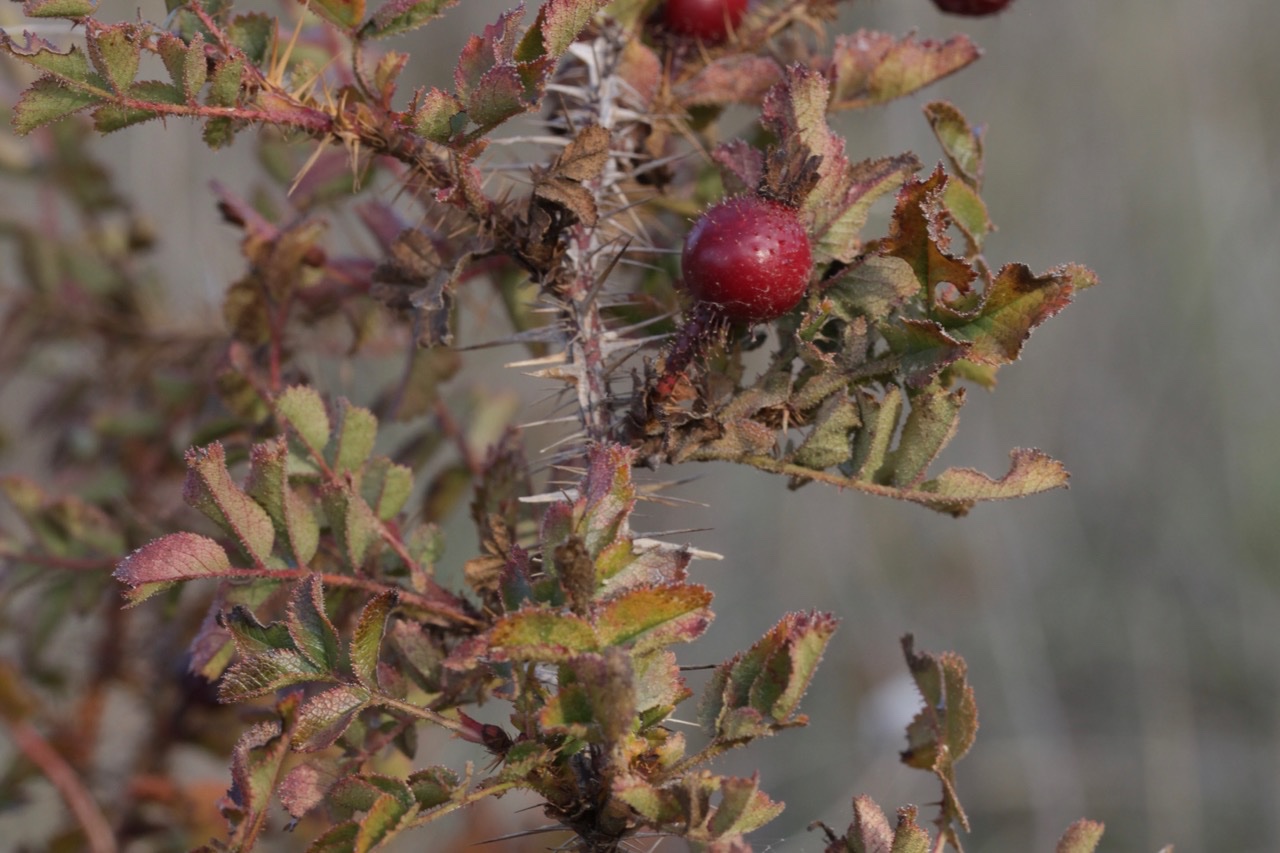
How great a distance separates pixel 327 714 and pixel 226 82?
48cm

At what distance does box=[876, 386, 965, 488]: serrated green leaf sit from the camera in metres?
0.88

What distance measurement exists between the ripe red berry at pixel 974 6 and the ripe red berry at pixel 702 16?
0.24 m

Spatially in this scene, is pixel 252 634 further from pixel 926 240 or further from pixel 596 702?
pixel 926 240

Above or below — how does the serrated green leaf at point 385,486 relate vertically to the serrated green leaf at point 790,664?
below

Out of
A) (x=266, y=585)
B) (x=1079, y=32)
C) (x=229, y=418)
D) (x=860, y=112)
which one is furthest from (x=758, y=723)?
(x=1079, y=32)

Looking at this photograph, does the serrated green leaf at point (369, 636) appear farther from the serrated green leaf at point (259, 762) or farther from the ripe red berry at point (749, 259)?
the ripe red berry at point (749, 259)

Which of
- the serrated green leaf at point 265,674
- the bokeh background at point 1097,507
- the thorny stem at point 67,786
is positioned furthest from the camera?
the bokeh background at point 1097,507

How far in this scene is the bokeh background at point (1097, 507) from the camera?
5.09 metres

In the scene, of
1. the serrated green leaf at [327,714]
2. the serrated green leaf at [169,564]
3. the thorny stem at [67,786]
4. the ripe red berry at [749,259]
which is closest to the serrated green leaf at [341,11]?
the ripe red berry at [749,259]

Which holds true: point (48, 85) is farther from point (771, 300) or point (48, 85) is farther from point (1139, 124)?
point (1139, 124)

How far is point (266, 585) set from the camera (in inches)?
37.7

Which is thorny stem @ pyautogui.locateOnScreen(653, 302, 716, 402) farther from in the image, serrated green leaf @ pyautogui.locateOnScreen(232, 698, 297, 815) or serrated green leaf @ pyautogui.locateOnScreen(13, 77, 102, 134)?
serrated green leaf @ pyautogui.locateOnScreen(13, 77, 102, 134)

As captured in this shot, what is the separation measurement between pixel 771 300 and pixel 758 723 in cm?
32

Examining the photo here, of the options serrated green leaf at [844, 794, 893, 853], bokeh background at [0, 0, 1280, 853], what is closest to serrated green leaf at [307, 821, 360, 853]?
serrated green leaf at [844, 794, 893, 853]
